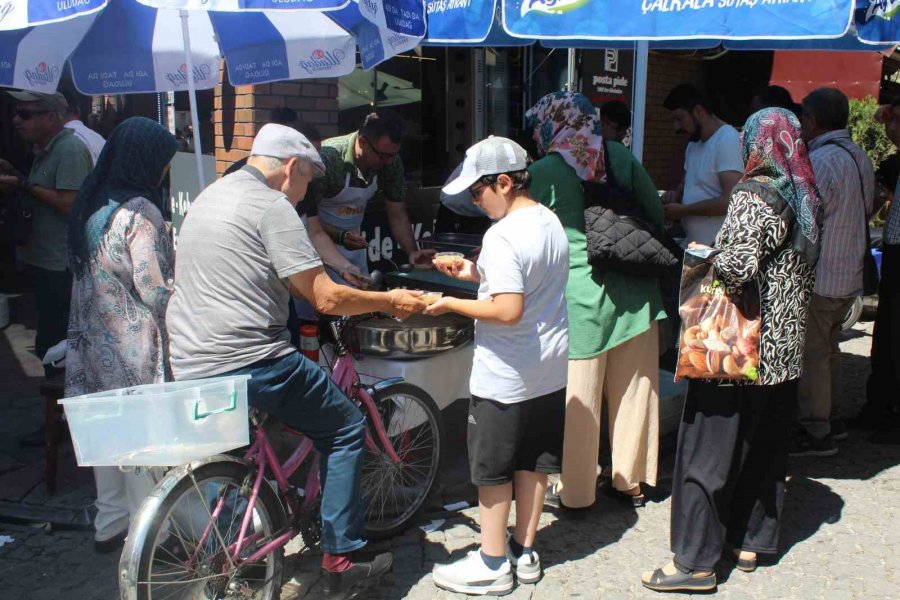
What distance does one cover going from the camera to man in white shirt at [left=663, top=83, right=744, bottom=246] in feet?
16.1

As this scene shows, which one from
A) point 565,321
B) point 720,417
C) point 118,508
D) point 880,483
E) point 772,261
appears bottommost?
point 880,483

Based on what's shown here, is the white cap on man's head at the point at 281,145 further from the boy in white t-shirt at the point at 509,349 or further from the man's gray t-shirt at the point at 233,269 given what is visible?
the boy in white t-shirt at the point at 509,349

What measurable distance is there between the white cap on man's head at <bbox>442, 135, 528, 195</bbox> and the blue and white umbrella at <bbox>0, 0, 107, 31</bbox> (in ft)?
4.91

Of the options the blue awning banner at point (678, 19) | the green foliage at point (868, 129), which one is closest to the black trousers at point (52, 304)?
the blue awning banner at point (678, 19)

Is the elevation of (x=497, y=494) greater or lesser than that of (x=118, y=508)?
greater

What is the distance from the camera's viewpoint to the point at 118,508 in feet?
12.2

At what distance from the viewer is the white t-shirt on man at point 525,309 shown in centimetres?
311

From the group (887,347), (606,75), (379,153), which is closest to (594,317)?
(379,153)

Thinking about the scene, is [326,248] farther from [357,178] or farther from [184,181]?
[184,181]

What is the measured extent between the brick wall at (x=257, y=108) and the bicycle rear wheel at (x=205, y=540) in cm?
334

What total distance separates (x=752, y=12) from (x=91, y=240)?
296cm

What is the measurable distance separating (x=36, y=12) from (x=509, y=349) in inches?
84.9

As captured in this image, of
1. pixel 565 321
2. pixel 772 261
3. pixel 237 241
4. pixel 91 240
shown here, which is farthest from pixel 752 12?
pixel 91 240

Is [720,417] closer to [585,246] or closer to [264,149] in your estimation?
[585,246]
